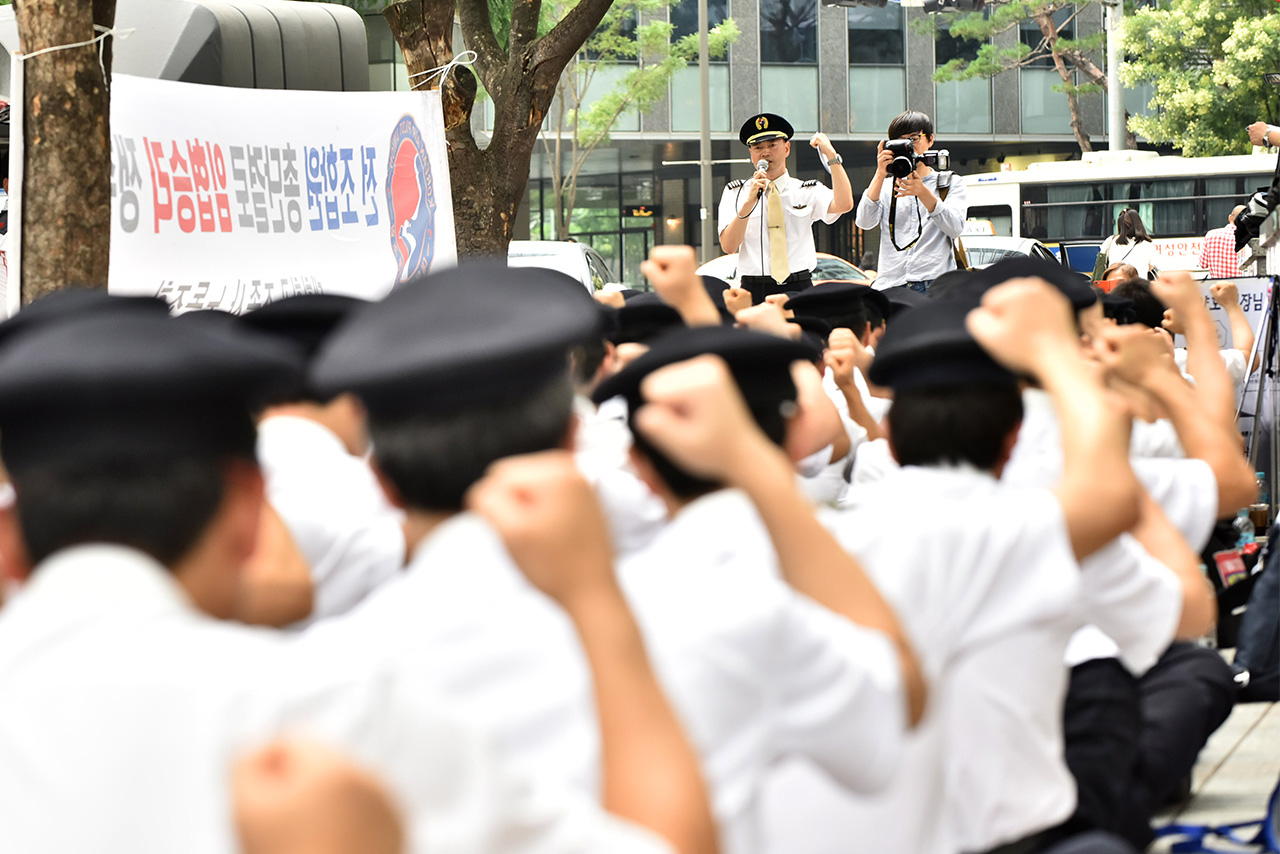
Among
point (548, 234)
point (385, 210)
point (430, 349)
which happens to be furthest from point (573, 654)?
point (548, 234)

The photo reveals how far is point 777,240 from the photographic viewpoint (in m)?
7.68

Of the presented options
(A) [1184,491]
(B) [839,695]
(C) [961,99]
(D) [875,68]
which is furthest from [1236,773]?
(C) [961,99]

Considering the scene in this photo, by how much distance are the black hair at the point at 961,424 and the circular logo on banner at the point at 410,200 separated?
461 centimetres

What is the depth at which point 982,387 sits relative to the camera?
2.30m

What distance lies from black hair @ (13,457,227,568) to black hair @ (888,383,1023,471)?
1254 mm

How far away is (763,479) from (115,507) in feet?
2.18

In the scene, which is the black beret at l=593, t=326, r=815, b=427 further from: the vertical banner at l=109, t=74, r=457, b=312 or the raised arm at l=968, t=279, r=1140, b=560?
the vertical banner at l=109, t=74, r=457, b=312

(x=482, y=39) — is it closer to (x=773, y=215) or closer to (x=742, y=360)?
(x=773, y=215)

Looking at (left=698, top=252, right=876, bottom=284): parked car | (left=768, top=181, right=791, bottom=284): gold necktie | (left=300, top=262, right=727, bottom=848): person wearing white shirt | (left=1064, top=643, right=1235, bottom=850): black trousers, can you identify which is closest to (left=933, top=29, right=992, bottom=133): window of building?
(left=698, top=252, right=876, bottom=284): parked car

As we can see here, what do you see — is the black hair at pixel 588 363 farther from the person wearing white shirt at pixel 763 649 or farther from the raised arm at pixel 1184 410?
the person wearing white shirt at pixel 763 649

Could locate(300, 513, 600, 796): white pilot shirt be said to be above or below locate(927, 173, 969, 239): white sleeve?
below

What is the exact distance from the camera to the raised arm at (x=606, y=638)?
1.25 meters

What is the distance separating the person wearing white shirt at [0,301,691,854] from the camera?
1.15 meters

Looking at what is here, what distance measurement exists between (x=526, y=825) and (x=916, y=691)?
744 mm
